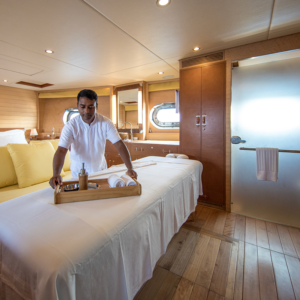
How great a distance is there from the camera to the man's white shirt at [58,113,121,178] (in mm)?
1610

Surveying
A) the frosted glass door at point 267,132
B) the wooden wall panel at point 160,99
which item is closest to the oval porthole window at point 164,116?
the wooden wall panel at point 160,99

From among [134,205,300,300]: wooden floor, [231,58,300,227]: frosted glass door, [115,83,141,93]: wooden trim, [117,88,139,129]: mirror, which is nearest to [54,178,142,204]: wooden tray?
[134,205,300,300]: wooden floor

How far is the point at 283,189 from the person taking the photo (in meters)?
2.29

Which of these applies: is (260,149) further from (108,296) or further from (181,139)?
(108,296)

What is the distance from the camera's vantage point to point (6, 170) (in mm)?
2051

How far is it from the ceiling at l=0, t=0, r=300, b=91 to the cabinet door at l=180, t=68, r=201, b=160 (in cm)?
34

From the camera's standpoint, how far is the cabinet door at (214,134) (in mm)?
2573

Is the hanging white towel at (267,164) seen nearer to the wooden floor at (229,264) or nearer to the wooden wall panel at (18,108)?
the wooden floor at (229,264)

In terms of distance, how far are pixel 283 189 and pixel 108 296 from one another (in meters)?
2.48

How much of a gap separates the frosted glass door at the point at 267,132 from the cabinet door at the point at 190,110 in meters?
0.51

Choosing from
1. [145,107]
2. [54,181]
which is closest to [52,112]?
[145,107]

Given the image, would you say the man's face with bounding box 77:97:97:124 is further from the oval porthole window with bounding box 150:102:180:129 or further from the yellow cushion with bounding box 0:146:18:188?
the oval porthole window with bounding box 150:102:180:129

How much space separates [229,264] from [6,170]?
257cm

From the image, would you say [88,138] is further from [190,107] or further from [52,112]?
[52,112]
